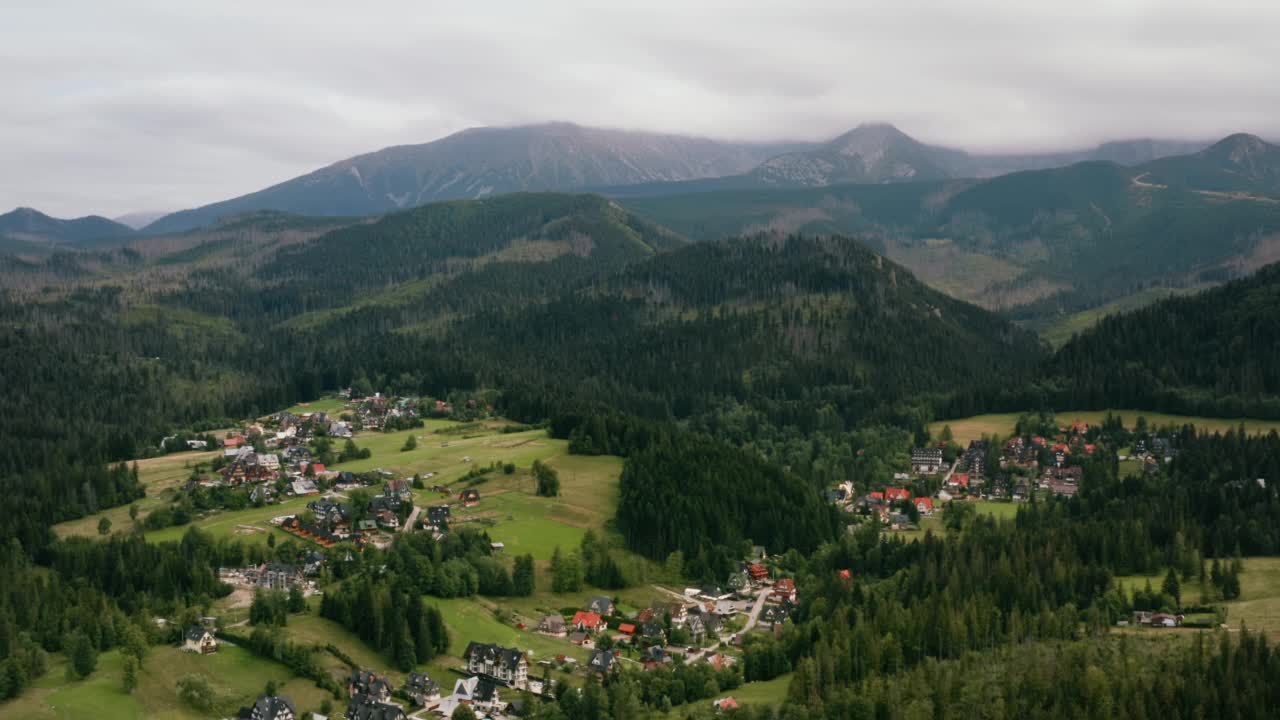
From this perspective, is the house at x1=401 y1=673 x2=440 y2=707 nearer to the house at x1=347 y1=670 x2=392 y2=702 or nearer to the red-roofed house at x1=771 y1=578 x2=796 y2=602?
the house at x1=347 y1=670 x2=392 y2=702

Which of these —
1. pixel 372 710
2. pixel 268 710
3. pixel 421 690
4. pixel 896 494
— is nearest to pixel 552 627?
pixel 421 690

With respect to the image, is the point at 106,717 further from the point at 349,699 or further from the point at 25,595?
the point at 25,595

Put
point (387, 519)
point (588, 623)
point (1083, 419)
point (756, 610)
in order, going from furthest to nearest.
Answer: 1. point (1083, 419)
2. point (387, 519)
3. point (756, 610)
4. point (588, 623)

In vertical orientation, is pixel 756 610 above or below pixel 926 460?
below

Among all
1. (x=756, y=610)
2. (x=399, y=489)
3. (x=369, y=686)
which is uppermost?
(x=399, y=489)

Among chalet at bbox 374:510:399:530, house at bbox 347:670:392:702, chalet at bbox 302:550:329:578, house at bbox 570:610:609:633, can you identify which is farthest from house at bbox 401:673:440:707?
chalet at bbox 374:510:399:530

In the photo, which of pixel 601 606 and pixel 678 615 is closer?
pixel 678 615

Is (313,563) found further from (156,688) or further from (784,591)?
(784,591)
